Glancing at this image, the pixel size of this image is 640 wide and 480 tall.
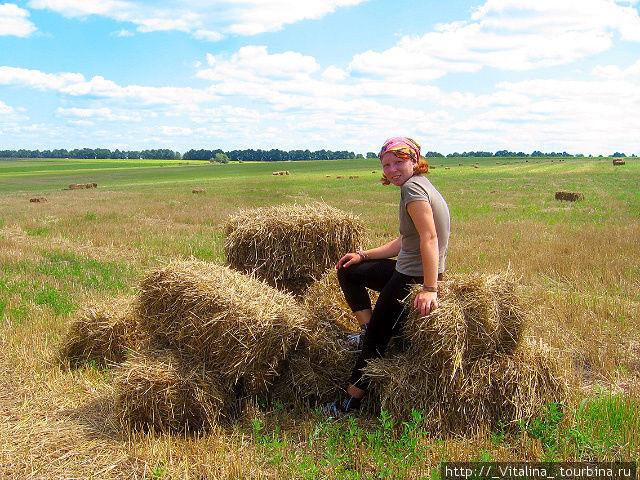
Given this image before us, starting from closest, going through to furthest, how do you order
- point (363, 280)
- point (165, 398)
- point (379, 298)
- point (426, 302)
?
point (426, 302), point (165, 398), point (379, 298), point (363, 280)

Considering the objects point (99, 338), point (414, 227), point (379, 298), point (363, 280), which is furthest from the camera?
point (99, 338)

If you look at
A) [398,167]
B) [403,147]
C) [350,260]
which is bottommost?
[350,260]

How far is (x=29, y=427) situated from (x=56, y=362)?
1393 millimetres

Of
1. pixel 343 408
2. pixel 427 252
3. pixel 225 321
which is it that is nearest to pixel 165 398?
pixel 225 321

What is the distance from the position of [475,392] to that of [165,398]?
246 cm

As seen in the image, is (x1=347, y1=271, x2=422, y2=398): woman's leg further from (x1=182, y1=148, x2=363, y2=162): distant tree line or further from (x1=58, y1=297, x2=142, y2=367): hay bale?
(x1=182, y1=148, x2=363, y2=162): distant tree line

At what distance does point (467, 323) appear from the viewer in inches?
165

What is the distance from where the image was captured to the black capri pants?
176 inches

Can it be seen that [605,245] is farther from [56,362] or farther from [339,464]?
[56,362]

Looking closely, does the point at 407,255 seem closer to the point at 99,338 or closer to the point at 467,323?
the point at 467,323

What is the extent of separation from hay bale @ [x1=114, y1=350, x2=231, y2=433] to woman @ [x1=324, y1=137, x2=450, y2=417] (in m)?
1.05

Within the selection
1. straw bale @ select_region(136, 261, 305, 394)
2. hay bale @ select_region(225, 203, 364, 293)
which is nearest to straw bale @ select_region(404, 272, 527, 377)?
straw bale @ select_region(136, 261, 305, 394)

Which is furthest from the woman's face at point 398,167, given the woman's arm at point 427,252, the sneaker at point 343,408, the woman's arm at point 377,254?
the sneaker at point 343,408

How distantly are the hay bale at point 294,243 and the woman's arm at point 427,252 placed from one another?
1.77 meters
